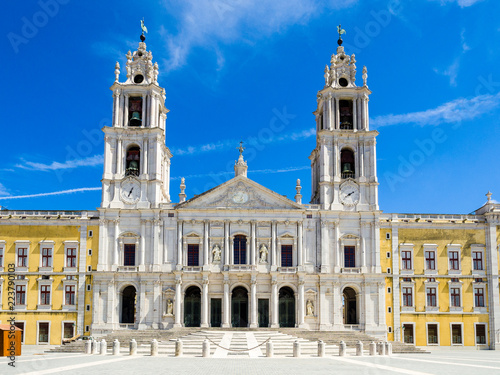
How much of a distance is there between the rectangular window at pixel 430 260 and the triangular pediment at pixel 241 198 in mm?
11993

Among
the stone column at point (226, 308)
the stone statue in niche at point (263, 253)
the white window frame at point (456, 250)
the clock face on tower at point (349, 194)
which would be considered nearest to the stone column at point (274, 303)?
the stone statue in niche at point (263, 253)

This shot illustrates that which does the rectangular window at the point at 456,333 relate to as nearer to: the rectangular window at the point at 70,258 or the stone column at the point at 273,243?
the stone column at the point at 273,243

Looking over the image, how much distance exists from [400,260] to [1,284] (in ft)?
114

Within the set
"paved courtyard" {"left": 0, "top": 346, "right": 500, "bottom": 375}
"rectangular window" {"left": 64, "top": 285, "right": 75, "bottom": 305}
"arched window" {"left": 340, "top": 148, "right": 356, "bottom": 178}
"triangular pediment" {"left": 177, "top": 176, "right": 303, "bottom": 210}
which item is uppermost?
"arched window" {"left": 340, "top": 148, "right": 356, "bottom": 178}

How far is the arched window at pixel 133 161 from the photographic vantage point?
55.9 metres

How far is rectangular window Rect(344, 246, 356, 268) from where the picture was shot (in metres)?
54.7

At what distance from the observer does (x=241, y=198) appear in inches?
2153

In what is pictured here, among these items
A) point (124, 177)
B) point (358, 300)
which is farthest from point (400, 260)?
point (124, 177)

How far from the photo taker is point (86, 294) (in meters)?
53.5

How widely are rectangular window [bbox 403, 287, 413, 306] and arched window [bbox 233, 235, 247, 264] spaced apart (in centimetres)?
1428

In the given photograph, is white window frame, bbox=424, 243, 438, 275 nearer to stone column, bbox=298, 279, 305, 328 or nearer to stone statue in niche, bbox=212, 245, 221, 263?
stone column, bbox=298, 279, 305, 328

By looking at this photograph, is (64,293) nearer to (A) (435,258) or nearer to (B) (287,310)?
(B) (287,310)

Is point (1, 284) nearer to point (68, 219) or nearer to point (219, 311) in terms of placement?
point (68, 219)

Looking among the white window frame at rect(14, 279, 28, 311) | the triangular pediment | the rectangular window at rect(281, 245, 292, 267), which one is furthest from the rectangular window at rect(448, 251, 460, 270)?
the white window frame at rect(14, 279, 28, 311)
